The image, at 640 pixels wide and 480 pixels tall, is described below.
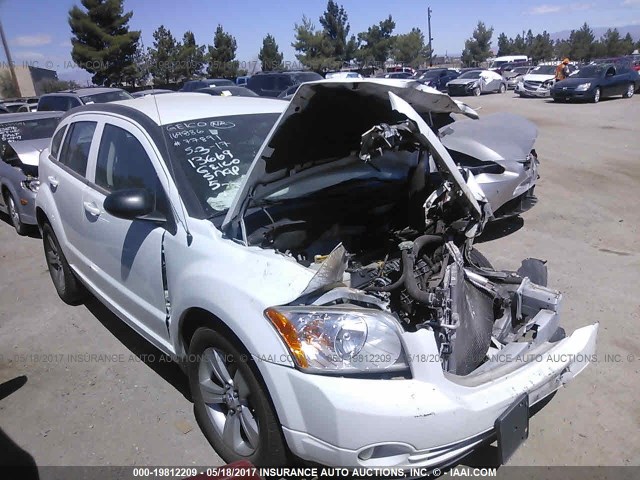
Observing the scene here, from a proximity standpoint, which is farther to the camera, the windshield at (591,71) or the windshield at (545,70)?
the windshield at (545,70)

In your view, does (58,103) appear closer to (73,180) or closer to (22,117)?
(22,117)

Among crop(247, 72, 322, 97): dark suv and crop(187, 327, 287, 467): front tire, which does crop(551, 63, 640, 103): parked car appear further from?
crop(187, 327, 287, 467): front tire

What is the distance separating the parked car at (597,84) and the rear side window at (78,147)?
2068 centimetres

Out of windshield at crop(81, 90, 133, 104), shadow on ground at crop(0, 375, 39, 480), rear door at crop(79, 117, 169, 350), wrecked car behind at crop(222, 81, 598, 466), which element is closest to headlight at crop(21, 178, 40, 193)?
rear door at crop(79, 117, 169, 350)

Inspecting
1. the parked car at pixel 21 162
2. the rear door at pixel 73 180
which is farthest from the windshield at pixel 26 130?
the rear door at pixel 73 180

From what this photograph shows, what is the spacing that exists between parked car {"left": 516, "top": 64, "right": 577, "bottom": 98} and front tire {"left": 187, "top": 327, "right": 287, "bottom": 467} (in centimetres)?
2495

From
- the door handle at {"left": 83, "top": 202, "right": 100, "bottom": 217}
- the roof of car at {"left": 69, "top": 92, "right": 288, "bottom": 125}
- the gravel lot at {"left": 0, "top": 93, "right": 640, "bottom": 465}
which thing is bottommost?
the gravel lot at {"left": 0, "top": 93, "right": 640, "bottom": 465}

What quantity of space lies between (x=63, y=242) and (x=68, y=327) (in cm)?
73

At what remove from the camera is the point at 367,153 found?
2723 mm

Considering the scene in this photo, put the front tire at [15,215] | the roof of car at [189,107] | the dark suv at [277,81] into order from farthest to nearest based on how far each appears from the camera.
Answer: the dark suv at [277,81], the front tire at [15,215], the roof of car at [189,107]

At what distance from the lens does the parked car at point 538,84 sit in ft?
78.4

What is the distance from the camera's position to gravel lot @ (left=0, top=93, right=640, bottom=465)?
277cm

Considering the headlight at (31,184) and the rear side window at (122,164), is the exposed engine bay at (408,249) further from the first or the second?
the headlight at (31,184)

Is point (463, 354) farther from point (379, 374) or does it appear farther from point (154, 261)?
point (154, 261)
